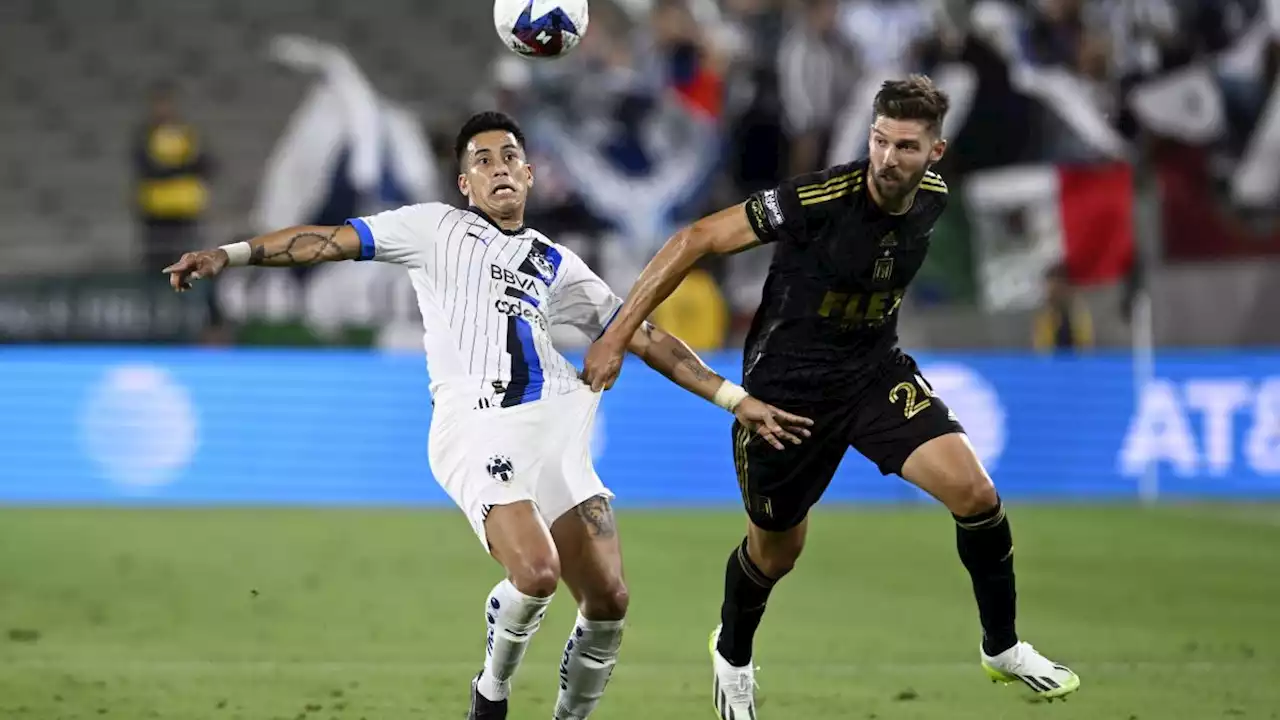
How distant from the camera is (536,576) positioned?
20.1 feet

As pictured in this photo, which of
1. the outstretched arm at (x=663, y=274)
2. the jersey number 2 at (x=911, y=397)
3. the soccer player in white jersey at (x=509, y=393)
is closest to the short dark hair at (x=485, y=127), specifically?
the soccer player in white jersey at (x=509, y=393)

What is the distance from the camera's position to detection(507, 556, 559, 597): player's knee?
20.1ft

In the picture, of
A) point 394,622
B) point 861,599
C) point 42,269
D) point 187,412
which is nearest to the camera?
point 394,622

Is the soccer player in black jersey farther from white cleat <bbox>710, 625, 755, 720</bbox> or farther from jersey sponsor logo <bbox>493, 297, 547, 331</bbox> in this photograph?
jersey sponsor logo <bbox>493, 297, 547, 331</bbox>

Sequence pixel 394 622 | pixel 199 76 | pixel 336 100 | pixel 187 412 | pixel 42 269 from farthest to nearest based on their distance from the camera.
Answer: pixel 199 76
pixel 336 100
pixel 42 269
pixel 187 412
pixel 394 622

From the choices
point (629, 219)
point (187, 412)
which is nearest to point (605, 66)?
point (629, 219)

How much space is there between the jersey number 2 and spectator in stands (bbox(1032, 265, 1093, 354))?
1053 cm

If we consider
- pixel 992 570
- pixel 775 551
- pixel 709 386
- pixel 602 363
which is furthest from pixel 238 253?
pixel 992 570

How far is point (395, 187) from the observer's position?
18484 millimetres

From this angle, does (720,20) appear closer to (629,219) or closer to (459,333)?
(629,219)

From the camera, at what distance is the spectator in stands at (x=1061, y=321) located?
1722 cm

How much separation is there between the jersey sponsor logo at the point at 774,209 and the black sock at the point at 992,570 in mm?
1327

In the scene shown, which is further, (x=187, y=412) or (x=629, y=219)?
(x=629, y=219)

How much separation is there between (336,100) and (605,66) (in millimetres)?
3008
